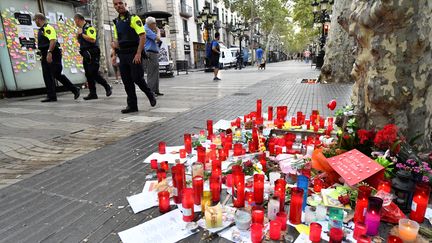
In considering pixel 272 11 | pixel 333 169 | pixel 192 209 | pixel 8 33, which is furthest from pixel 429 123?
pixel 272 11

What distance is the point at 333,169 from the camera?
233 cm

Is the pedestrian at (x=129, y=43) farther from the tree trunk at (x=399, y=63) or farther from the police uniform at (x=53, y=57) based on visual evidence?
the tree trunk at (x=399, y=63)

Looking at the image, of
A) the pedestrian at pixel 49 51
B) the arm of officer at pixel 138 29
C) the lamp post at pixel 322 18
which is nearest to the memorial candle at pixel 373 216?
the arm of officer at pixel 138 29

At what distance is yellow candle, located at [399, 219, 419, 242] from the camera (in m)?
1.61

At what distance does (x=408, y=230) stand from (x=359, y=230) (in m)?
0.27

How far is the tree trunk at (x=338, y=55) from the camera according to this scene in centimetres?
1021

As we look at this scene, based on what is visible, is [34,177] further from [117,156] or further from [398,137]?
[398,137]

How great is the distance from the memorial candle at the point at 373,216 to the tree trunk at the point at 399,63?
1.05m

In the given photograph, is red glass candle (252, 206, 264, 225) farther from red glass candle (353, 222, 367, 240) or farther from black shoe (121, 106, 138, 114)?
black shoe (121, 106, 138, 114)

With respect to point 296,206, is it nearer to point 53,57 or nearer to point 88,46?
point 88,46

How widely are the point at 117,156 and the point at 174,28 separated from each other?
30.1 m

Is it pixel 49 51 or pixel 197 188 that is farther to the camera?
pixel 49 51

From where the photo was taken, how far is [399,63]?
2.33 meters

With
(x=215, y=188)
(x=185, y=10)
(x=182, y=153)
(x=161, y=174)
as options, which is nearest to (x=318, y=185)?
(x=215, y=188)
